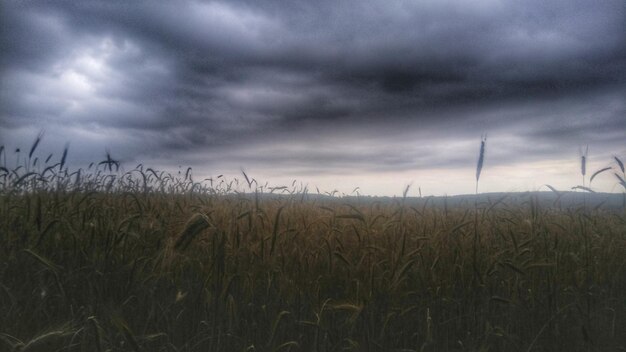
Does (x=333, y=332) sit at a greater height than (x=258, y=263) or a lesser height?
lesser

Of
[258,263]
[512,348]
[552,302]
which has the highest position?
[258,263]

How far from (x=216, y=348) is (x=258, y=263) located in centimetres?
80

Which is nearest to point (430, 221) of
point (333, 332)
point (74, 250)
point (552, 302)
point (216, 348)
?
point (552, 302)

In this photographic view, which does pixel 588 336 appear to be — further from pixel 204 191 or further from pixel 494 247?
pixel 204 191

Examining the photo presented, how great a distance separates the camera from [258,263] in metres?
3.14

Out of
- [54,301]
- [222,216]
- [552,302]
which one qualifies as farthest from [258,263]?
[552,302]

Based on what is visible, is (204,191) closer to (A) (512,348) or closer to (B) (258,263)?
(B) (258,263)

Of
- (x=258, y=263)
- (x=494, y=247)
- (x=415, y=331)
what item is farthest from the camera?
(x=494, y=247)

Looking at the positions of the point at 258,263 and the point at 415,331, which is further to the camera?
the point at 258,263

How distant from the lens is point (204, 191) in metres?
7.14

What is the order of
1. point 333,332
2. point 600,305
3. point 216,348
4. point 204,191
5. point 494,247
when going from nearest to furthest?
1. point 216,348
2. point 333,332
3. point 600,305
4. point 494,247
5. point 204,191

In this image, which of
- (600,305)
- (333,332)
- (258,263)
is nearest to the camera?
(333,332)

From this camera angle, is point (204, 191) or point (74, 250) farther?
point (204, 191)

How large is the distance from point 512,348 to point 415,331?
23.5 inches
